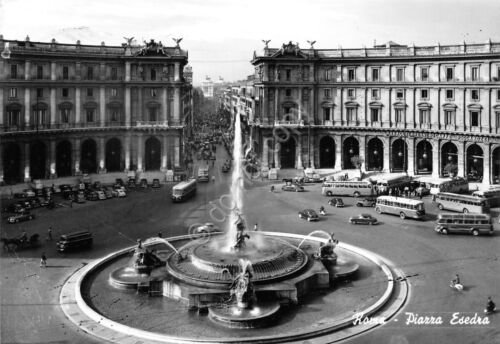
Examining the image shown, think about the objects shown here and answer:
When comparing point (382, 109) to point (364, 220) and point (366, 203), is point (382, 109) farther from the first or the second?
point (364, 220)

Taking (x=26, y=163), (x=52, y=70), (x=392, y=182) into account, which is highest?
(x=52, y=70)

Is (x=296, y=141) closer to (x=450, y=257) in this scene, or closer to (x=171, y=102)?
(x=171, y=102)

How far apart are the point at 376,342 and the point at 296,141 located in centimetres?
6748

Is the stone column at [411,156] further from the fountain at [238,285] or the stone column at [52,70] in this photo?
the stone column at [52,70]

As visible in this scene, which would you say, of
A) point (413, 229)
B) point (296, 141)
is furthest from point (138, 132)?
point (413, 229)

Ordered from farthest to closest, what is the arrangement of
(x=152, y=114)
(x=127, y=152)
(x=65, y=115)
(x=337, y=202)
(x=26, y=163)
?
1. (x=152, y=114)
2. (x=127, y=152)
3. (x=65, y=115)
4. (x=26, y=163)
5. (x=337, y=202)

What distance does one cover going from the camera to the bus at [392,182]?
244 feet

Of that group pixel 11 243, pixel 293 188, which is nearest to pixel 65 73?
pixel 293 188

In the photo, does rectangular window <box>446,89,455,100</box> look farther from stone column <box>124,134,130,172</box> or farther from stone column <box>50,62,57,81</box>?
stone column <box>50,62,57,81</box>

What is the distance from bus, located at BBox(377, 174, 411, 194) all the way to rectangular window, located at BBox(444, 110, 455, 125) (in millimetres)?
11638

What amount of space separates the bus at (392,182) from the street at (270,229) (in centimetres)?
613

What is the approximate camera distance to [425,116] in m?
87.2

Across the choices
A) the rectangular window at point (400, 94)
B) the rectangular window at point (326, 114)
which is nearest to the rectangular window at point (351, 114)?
the rectangular window at point (326, 114)

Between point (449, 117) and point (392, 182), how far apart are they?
1665 centimetres
